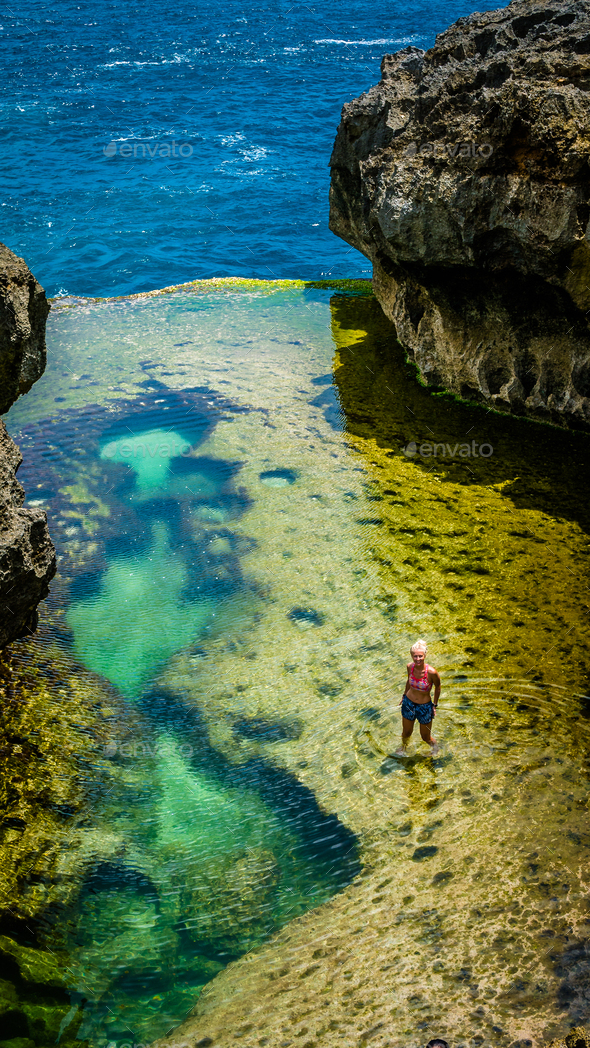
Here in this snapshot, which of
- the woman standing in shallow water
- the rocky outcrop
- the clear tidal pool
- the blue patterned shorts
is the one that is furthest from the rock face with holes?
the rocky outcrop

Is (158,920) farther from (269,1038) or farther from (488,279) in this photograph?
(488,279)

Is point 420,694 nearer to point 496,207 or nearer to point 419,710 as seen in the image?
point 419,710

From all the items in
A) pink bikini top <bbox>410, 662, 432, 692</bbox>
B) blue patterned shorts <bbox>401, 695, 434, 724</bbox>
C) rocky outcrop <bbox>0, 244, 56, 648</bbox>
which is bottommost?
blue patterned shorts <bbox>401, 695, 434, 724</bbox>

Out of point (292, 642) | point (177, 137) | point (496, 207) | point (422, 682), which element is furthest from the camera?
point (177, 137)

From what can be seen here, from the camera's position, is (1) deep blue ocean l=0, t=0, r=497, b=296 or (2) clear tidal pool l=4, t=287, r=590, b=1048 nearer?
(2) clear tidal pool l=4, t=287, r=590, b=1048

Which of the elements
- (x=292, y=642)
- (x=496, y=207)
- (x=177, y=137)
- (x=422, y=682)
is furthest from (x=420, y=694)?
(x=177, y=137)

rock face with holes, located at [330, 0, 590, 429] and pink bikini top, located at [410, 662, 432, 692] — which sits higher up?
rock face with holes, located at [330, 0, 590, 429]

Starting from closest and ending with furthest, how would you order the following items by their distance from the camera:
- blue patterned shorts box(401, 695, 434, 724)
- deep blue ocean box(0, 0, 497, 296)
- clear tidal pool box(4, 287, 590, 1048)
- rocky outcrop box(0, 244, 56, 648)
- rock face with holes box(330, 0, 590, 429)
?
clear tidal pool box(4, 287, 590, 1048) → rocky outcrop box(0, 244, 56, 648) → blue patterned shorts box(401, 695, 434, 724) → rock face with holes box(330, 0, 590, 429) → deep blue ocean box(0, 0, 497, 296)

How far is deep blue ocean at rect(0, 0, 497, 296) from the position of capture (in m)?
28.9

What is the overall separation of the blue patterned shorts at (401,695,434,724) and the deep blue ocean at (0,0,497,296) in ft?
69.2

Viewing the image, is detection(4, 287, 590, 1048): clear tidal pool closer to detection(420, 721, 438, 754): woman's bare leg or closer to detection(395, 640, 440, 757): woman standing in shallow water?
detection(420, 721, 438, 754): woman's bare leg

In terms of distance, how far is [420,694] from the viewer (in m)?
8.05

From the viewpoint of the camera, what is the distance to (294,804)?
316 inches

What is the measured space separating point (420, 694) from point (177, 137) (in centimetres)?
3672
